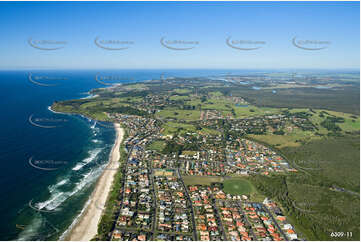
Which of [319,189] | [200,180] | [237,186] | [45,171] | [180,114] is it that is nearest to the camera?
[319,189]

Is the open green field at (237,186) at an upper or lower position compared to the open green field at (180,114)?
lower

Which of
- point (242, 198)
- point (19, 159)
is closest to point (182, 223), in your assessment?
point (242, 198)

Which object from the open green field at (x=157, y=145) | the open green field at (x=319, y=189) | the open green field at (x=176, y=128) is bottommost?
the open green field at (x=319, y=189)

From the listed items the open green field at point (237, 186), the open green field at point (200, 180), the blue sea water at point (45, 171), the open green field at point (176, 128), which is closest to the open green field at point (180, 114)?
the open green field at point (176, 128)

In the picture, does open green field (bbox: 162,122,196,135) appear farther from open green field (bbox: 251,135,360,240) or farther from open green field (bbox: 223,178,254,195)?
open green field (bbox: 223,178,254,195)

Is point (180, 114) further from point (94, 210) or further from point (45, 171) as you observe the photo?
point (94, 210)

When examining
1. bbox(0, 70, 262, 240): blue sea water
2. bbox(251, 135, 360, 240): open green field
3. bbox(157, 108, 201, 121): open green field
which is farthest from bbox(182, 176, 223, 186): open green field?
bbox(157, 108, 201, 121): open green field

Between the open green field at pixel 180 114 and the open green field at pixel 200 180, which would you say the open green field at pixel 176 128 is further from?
the open green field at pixel 200 180

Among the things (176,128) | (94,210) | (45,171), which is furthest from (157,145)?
(94,210)

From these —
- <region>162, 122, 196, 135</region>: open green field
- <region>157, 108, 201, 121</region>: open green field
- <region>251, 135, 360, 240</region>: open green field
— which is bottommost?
<region>251, 135, 360, 240</region>: open green field
